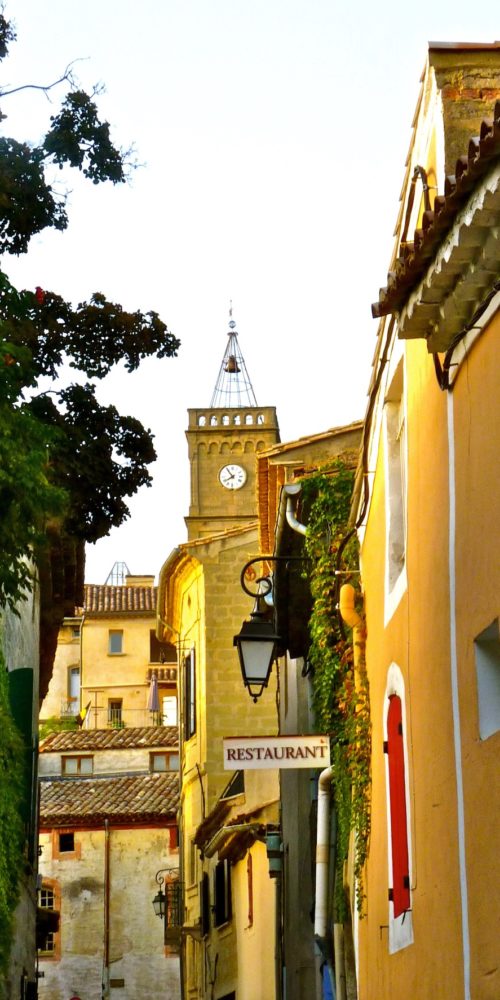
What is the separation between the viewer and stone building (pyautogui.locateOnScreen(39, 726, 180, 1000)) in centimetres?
5019

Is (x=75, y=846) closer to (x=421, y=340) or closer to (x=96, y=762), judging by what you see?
(x=96, y=762)

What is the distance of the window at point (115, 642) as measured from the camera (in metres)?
79.2

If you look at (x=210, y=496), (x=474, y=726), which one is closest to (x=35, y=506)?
(x=474, y=726)

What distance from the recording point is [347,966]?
14.1 m

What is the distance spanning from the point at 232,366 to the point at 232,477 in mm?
13720

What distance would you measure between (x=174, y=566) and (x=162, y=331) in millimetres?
20961

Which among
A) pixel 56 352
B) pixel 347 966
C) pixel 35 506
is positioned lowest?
pixel 347 966

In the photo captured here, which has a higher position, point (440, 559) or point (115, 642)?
point (115, 642)

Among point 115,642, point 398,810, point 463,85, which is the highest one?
point 115,642

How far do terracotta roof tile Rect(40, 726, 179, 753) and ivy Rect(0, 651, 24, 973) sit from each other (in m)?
41.5

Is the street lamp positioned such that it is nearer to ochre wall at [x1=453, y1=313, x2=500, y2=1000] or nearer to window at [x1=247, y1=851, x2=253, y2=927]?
ochre wall at [x1=453, y1=313, x2=500, y2=1000]

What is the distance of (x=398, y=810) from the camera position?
10.1 m

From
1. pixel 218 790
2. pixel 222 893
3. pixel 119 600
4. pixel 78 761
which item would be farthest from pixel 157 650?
pixel 222 893

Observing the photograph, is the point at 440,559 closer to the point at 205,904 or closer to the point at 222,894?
the point at 222,894
